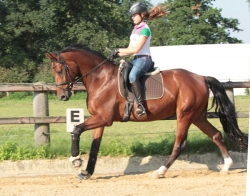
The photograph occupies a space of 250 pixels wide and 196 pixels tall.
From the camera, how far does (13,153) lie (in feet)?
28.9

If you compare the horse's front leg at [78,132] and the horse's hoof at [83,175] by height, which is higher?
the horse's front leg at [78,132]

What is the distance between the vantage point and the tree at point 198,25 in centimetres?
6206

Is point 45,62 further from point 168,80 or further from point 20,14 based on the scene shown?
point 168,80

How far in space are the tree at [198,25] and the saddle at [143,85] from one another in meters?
53.9

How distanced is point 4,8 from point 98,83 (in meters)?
34.6

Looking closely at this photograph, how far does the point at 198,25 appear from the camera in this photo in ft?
203

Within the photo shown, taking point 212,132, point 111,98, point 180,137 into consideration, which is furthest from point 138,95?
point 212,132

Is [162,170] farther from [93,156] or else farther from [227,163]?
[227,163]

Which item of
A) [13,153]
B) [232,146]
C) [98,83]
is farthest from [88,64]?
[232,146]

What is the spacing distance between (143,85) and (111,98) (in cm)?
60

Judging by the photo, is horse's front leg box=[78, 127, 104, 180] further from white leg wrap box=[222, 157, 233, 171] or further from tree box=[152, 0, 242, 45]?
tree box=[152, 0, 242, 45]

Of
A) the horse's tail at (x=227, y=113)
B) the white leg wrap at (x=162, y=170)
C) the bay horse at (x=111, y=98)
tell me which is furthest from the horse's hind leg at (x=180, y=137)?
the horse's tail at (x=227, y=113)

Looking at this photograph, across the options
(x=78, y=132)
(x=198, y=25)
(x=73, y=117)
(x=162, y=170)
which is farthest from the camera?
(x=198, y=25)

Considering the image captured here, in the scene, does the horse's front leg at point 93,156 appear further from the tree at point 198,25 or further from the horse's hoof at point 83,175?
the tree at point 198,25
